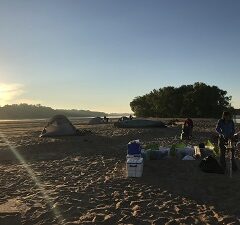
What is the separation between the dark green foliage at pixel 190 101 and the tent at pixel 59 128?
59157mm

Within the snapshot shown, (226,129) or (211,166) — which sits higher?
(226,129)

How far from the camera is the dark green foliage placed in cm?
8825

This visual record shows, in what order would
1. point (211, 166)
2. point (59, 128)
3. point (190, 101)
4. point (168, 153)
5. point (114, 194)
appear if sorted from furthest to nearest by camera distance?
point (190, 101) → point (59, 128) → point (168, 153) → point (211, 166) → point (114, 194)

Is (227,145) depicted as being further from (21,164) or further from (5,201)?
(21,164)

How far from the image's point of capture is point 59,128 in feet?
101

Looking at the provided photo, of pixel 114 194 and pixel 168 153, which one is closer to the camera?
pixel 114 194

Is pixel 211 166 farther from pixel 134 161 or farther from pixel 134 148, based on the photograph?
pixel 134 148

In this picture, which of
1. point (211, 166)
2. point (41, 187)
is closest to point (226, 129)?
point (211, 166)

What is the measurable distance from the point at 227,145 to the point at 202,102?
76525 millimetres

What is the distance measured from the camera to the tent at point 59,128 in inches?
1208

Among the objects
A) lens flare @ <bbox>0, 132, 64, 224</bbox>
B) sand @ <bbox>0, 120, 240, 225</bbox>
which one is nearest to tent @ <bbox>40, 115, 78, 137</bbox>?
lens flare @ <bbox>0, 132, 64, 224</bbox>

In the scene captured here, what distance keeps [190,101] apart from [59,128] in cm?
6238

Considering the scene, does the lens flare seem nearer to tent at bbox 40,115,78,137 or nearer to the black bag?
the black bag

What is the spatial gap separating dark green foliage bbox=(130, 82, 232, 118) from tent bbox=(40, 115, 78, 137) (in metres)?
59.2
